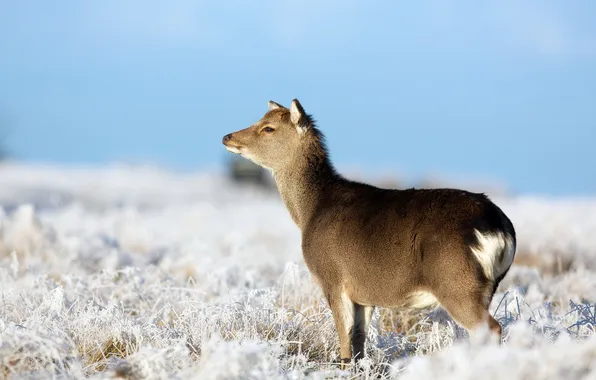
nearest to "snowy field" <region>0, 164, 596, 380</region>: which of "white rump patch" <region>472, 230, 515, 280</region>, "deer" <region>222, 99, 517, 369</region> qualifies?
"deer" <region>222, 99, 517, 369</region>

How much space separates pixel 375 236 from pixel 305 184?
1.38m

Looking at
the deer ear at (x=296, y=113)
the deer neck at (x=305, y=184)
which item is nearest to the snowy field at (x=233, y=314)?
the deer neck at (x=305, y=184)

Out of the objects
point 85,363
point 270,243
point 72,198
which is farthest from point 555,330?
point 72,198

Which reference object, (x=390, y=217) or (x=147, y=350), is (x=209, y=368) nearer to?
(x=147, y=350)

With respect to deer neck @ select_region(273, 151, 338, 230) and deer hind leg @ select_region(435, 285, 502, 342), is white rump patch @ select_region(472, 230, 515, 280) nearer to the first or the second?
deer hind leg @ select_region(435, 285, 502, 342)

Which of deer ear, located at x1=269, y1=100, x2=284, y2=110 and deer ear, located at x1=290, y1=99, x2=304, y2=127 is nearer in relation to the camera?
deer ear, located at x1=290, y1=99, x2=304, y2=127

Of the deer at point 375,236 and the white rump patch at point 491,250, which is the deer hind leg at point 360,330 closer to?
the deer at point 375,236

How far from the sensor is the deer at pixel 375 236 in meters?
5.46

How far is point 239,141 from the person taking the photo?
7766mm

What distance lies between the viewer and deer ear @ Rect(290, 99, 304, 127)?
24.3 feet

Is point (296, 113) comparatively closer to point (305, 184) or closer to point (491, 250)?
point (305, 184)

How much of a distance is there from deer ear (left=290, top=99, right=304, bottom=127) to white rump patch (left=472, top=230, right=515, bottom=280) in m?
2.53

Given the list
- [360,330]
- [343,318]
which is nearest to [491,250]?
[343,318]

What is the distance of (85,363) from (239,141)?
111 inches
